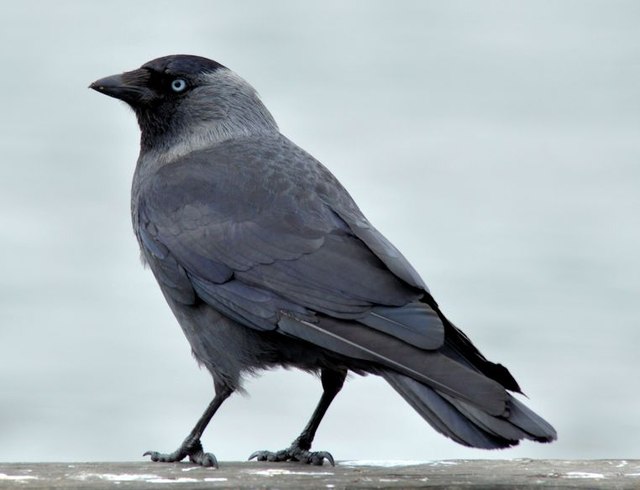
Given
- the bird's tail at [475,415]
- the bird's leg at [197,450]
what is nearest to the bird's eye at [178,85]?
the bird's leg at [197,450]

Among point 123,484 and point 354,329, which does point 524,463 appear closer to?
point 354,329

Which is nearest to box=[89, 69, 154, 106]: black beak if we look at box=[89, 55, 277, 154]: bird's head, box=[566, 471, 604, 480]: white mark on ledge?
box=[89, 55, 277, 154]: bird's head

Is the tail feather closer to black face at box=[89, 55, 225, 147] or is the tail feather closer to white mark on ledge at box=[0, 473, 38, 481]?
white mark on ledge at box=[0, 473, 38, 481]

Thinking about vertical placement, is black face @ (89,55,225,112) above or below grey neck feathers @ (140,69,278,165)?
above

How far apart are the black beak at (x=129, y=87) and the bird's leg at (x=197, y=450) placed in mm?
1405

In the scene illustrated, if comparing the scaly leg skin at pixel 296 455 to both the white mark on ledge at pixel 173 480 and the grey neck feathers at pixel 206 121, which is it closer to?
the white mark on ledge at pixel 173 480

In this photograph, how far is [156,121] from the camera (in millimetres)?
5598

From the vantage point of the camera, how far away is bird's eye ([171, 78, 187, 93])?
222 inches

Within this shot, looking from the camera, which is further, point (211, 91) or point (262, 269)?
point (211, 91)

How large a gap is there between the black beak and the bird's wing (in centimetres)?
43

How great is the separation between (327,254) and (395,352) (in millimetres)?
634

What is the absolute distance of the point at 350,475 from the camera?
3.58m

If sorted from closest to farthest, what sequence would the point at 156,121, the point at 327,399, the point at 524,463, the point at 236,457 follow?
the point at 524,463 → the point at 327,399 → the point at 156,121 → the point at 236,457

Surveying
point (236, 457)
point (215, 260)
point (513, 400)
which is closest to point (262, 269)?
point (215, 260)
